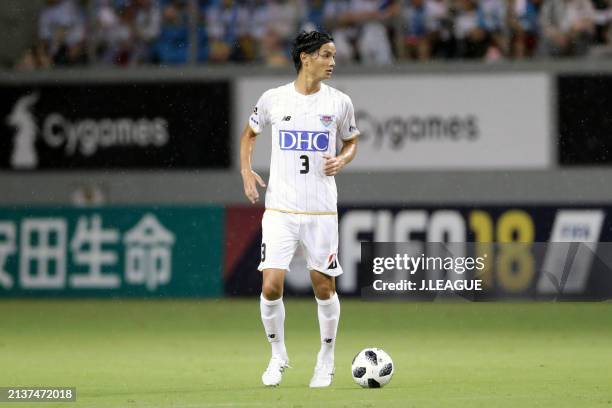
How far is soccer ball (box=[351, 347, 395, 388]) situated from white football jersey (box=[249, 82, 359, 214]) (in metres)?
0.98

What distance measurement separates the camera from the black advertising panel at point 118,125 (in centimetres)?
2136

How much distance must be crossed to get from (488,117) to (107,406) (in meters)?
13.8

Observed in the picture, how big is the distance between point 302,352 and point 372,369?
10.3 ft

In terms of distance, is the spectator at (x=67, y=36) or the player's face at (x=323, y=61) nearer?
the player's face at (x=323, y=61)

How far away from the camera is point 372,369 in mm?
9055

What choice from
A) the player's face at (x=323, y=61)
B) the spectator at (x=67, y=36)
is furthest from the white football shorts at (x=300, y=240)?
the spectator at (x=67, y=36)

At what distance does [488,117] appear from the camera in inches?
Answer: 832

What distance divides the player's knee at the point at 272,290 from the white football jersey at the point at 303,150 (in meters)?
0.50

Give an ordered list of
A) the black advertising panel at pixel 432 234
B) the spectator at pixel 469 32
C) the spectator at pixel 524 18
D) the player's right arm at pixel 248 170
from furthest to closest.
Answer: the spectator at pixel 469 32 < the spectator at pixel 524 18 < the black advertising panel at pixel 432 234 < the player's right arm at pixel 248 170

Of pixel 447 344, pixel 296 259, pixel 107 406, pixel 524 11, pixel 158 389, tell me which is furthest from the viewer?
pixel 524 11

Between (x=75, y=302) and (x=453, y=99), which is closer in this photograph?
(x=75, y=302)

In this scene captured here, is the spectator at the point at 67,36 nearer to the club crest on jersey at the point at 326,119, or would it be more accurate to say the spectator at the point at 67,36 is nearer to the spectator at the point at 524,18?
the spectator at the point at 524,18

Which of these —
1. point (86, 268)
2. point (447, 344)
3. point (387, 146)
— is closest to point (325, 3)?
point (387, 146)

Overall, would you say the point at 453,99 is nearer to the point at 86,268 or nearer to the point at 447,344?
the point at 86,268
